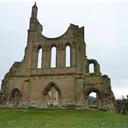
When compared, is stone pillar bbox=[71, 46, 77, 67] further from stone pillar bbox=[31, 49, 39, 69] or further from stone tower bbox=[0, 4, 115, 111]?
stone pillar bbox=[31, 49, 39, 69]

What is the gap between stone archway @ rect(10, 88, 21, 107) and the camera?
32.4 meters

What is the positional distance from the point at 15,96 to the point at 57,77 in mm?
7111

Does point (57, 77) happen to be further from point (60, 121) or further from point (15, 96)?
point (60, 121)

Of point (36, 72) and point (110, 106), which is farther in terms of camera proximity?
point (36, 72)

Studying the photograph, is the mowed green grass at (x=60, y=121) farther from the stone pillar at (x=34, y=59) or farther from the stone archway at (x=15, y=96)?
the stone pillar at (x=34, y=59)

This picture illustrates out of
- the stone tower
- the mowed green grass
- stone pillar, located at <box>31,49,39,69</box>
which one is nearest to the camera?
the mowed green grass

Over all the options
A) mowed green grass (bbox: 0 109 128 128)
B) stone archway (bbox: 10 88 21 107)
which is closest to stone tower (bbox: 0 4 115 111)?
stone archway (bbox: 10 88 21 107)

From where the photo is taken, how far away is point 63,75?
30766 mm

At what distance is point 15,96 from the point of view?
3450 cm

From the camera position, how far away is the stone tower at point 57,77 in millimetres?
29500

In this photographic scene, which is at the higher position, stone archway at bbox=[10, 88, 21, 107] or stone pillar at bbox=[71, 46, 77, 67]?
stone pillar at bbox=[71, 46, 77, 67]

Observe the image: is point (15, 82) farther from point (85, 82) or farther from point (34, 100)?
point (85, 82)

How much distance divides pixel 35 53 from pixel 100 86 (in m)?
9.08

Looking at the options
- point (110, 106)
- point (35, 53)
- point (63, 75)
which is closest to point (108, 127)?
point (110, 106)
